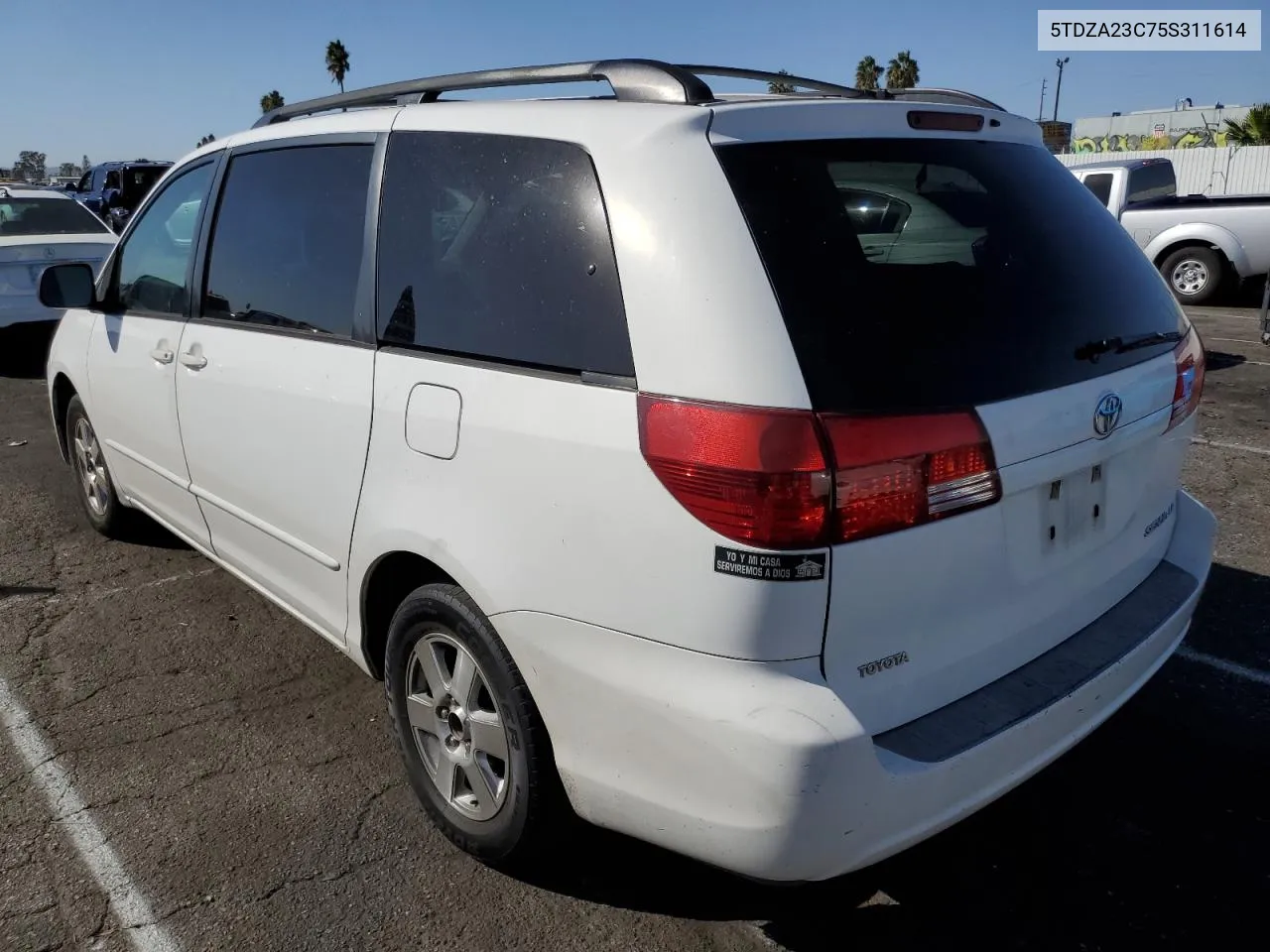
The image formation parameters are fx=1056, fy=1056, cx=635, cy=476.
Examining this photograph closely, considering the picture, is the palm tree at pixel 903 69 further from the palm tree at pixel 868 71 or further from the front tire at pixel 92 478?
the front tire at pixel 92 478

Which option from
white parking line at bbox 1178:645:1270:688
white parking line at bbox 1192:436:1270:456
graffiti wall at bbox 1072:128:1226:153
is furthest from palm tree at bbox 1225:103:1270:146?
white parking line at bbox 1178:645:1270:688

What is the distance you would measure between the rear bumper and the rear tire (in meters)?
13.0

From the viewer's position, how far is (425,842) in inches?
115

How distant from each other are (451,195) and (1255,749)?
290cm

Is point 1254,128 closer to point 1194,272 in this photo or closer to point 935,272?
point 1194,272

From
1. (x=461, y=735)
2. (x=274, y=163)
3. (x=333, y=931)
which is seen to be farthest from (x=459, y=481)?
(x=274, y=163)

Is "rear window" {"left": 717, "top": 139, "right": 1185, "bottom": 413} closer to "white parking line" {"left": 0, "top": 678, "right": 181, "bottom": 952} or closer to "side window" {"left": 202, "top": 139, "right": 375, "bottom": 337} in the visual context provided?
"side window" {"left": 202, "top": 139, "right": 375, "bottom": 337}

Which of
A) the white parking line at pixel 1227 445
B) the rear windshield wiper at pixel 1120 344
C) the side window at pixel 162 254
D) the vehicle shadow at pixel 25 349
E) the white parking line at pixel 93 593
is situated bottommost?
the white parking line at pixel 93 593

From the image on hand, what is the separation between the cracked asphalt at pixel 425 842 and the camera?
8.46ft

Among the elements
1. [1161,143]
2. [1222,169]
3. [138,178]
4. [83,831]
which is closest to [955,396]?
[83,831]

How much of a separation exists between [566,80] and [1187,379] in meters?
1.84

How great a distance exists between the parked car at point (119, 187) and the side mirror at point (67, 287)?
57.4ft

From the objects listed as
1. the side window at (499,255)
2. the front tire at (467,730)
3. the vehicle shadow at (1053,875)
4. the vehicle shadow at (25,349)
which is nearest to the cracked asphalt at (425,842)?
the vehicle shadow at (1053,875)

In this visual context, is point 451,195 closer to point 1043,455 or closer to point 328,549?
point 328,549
